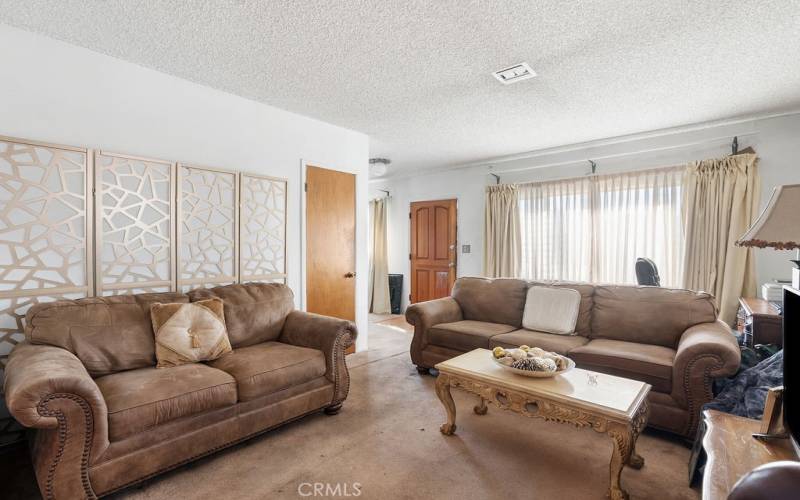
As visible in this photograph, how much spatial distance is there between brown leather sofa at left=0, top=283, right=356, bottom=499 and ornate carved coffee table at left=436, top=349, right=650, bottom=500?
91 cm

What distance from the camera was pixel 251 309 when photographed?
2908mm

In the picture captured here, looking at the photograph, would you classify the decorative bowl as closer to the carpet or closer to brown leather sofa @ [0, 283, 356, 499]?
the carpet

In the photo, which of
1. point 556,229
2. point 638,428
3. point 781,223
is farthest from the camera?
point 556,229

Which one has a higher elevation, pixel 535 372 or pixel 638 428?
pixel 535 372

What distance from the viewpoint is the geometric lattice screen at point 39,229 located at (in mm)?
2227

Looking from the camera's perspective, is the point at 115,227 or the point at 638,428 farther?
the point at 115,227

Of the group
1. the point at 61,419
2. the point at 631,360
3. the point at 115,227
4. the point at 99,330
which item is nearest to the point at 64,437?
the point at 61,419

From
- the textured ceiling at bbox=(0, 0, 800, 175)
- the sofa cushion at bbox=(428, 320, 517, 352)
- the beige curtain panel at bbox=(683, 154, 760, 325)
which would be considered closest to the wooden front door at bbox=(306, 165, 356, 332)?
the textured ceiling at bbox=(0, 0, 800, 175)

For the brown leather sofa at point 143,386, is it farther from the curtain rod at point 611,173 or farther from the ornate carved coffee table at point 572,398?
the curtain rod at point 611,173

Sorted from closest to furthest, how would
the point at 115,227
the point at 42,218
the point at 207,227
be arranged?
the point at 42,218 → the point at 115,227 → the point at 207,227

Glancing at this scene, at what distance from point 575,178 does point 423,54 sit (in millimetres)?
3183

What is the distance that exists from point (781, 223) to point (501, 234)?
418 cm

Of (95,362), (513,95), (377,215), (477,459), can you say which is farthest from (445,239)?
(95,362)

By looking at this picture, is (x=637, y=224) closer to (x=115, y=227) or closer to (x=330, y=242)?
(x=330, y=242)
